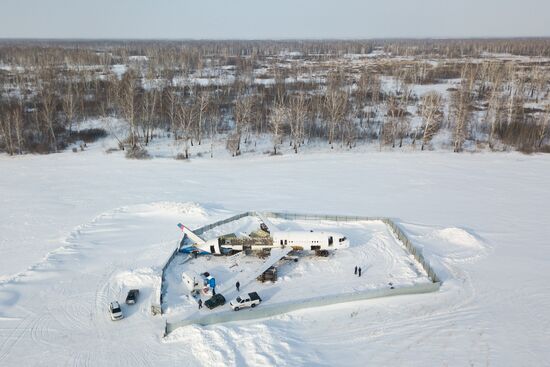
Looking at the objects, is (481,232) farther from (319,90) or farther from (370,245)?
(319,90)

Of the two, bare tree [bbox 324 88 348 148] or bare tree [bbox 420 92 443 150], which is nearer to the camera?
bare tree [bbox 420 92 443 150]

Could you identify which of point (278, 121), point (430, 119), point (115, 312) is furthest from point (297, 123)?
point (115, 312)

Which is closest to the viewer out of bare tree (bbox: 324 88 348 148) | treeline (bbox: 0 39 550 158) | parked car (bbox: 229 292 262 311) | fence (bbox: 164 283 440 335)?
fence (bbox: 164 283 440 335)

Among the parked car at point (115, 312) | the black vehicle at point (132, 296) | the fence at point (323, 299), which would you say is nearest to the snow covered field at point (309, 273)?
the fence at point (323, 299)

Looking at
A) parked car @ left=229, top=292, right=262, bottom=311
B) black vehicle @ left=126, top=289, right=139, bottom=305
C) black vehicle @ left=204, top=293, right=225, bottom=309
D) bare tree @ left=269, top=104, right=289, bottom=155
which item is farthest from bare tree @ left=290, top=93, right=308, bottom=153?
black vehicle @ left=126, top=289, right=139, bottom=305

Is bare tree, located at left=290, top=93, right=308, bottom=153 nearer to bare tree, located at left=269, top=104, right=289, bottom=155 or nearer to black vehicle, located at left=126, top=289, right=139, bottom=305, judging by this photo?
bare tree, located at left=269, top=104, right=289, bottom=155

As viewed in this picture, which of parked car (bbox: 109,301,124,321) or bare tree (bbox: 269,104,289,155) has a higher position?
bare tree (bbox: 269,104,289,155)

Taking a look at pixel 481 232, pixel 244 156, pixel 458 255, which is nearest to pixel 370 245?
pixel 458 255
